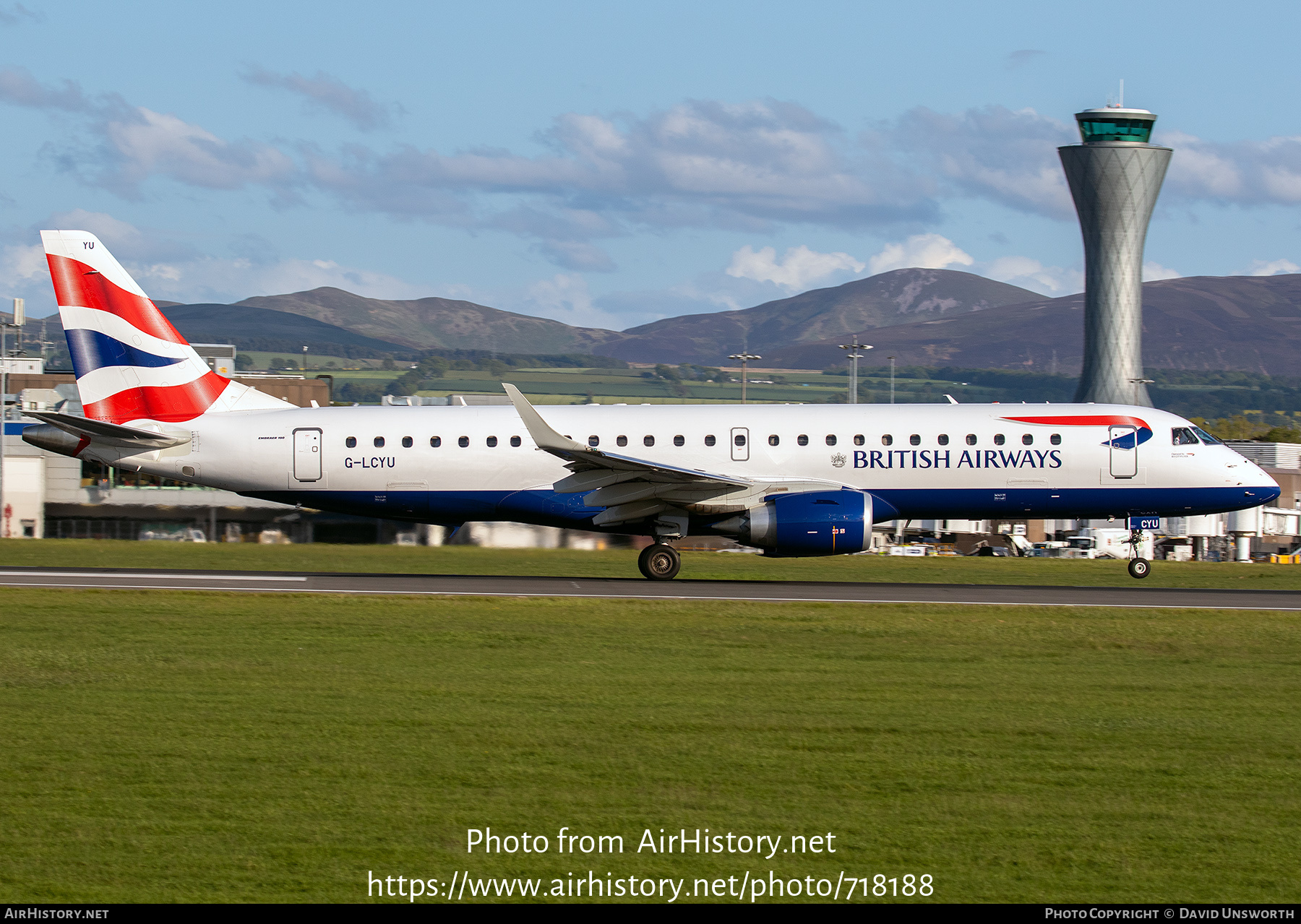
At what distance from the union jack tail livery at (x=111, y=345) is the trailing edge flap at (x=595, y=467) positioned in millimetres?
8211

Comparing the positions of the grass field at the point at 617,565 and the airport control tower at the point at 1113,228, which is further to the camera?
the airport control tower at the point at 1113,228

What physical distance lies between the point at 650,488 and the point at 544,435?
266 cm

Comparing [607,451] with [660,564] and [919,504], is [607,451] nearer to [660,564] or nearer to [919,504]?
[660,564]

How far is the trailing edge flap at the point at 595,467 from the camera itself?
2481 centimetres

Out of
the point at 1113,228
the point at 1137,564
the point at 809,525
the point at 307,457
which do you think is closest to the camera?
the point at 809,525

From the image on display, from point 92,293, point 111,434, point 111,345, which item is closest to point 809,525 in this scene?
point 111,434

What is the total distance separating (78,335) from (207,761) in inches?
807

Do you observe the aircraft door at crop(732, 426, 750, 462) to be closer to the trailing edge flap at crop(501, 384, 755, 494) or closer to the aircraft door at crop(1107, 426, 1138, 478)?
the trailing edge flap at crop(501, 384, 755, 494)

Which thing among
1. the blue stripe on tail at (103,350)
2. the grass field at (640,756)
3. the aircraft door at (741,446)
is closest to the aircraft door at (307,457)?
the blue stripe on tail at (103,350)

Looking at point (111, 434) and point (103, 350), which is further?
point (103, 350)

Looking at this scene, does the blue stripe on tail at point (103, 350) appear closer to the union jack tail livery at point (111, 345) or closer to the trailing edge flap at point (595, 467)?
the union jack tail livery at point (111, 345)

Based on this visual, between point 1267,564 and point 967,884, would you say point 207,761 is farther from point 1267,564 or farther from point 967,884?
point 1267,564

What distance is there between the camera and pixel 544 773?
10.3 m

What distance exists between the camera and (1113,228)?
539 feet
